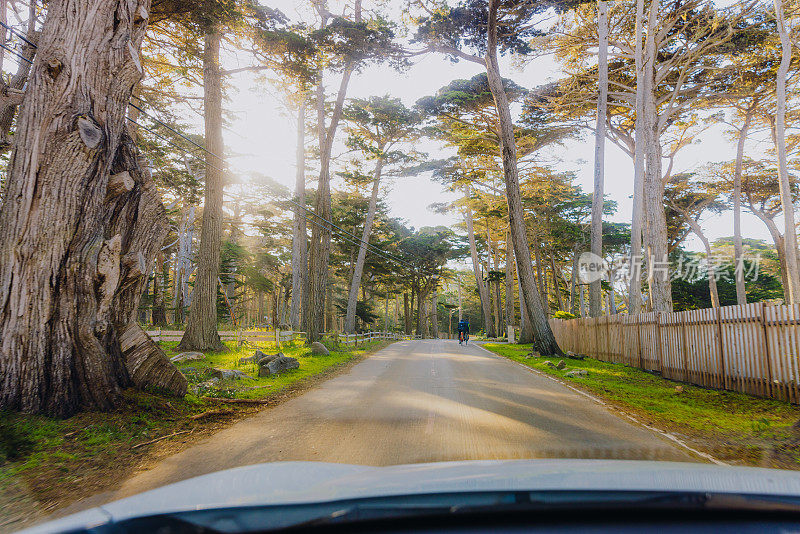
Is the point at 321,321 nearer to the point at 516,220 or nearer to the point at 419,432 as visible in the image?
the point at 516,220

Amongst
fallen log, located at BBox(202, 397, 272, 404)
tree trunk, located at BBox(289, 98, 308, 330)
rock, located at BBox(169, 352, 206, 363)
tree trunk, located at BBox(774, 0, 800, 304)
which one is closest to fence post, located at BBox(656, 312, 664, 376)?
tree trunk, located at BBox(774, 0, 800, 304)

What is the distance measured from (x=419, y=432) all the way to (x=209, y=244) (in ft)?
35.8

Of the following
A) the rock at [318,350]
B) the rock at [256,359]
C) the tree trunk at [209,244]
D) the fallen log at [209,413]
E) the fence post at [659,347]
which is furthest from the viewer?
the rock at [318,350]

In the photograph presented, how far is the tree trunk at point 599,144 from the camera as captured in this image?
1878cm

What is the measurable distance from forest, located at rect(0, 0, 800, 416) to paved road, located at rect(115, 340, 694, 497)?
6.45 ft

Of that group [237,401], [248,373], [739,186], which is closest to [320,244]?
[248,373]

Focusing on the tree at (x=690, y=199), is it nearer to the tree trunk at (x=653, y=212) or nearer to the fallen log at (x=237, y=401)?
the tree trunk at (x=653, y=212)

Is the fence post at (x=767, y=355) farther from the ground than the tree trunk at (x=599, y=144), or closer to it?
closer to it

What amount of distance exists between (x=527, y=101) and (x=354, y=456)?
19.7 m

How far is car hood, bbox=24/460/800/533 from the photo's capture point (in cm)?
148

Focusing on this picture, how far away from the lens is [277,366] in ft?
36.7

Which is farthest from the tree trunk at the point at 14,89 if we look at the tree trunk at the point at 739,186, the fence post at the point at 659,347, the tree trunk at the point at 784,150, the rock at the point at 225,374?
the tree trunk at the point at 739,186

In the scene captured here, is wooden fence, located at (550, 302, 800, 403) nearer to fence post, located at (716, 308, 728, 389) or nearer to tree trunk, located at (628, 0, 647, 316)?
fence post, located at (716, 308, 728, 389)

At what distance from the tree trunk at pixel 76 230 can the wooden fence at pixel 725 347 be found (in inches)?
385
